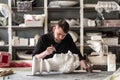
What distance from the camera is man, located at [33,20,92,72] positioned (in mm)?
2988

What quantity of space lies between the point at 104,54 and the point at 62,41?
1759mm

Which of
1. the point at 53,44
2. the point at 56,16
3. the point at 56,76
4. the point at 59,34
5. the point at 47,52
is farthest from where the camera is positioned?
the point at 56,16

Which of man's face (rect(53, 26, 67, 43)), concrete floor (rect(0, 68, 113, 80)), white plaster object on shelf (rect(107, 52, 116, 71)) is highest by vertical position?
man's face (rect(53, 26, 67, 43))

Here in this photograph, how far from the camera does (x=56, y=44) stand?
10.7 feet

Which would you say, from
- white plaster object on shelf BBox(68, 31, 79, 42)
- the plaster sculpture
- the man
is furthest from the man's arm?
white plaster object on shelf BBox(68, 31, 79, 42)

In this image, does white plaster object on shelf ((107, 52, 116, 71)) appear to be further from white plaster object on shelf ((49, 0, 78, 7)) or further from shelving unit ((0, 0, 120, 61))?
white plaster object on shelf ((49, 0, 78, 7))

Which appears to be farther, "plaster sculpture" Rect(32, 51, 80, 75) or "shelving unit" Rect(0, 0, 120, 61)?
"shelving unit" Rect(0, 0, 120, 61)

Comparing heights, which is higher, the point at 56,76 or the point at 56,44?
the point at 56,44

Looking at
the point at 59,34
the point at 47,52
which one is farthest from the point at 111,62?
the point at 47,52

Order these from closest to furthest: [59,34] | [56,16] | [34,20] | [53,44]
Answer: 1. [59,34]
2. [53,44]
3. [34,20]
4. [56,16]

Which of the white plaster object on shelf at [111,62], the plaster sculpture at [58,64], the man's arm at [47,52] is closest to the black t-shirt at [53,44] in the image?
the man's arm at [47,52]

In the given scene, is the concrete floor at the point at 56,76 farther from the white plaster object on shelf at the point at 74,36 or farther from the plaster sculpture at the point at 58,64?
the white plaster object on shelf at the point at 74,36

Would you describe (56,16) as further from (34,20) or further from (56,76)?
(56,76)

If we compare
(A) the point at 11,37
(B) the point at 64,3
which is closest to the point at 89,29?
(B) the point at 64,3
